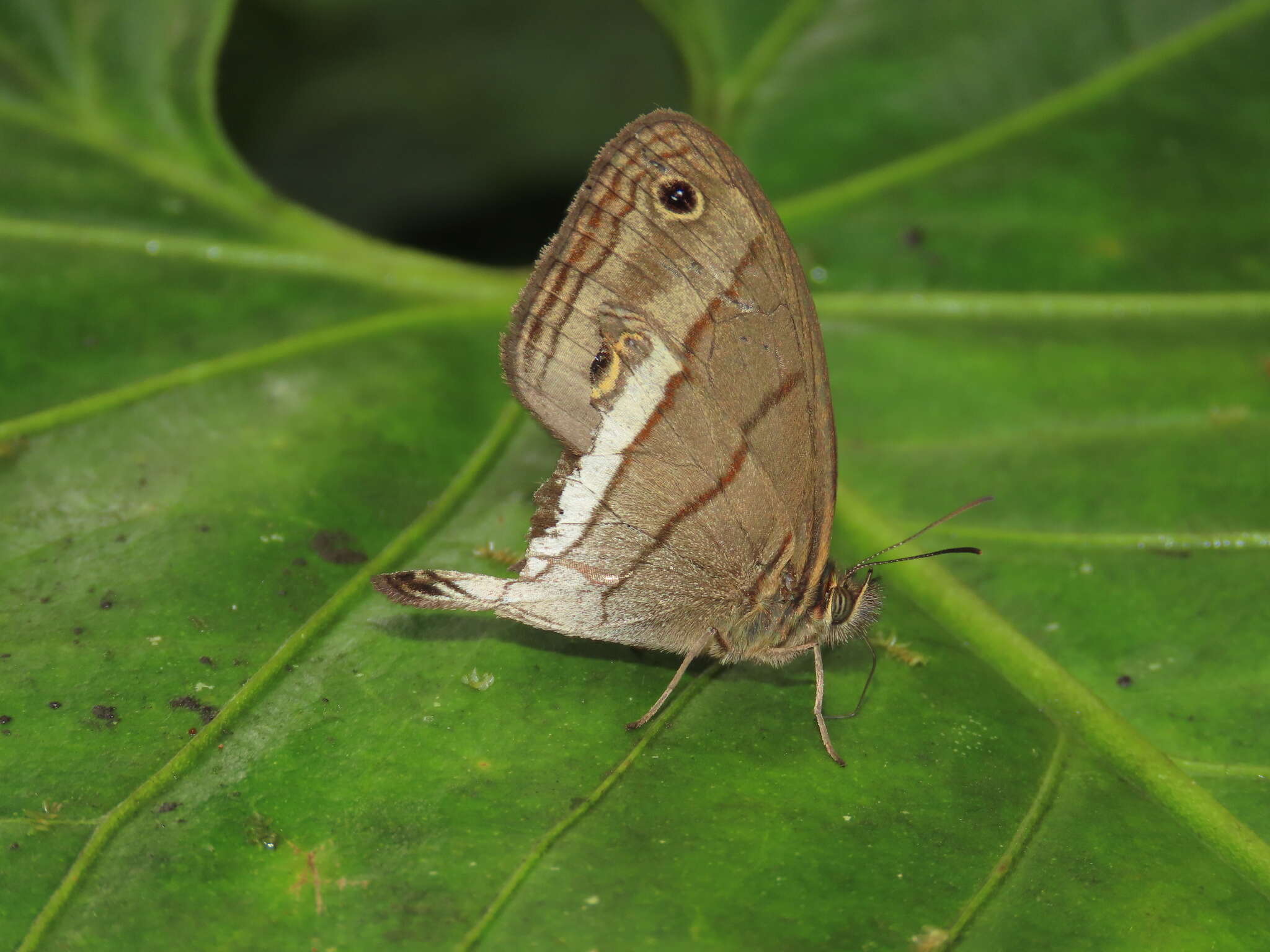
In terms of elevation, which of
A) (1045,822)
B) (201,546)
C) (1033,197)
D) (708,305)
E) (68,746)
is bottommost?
(68,746)

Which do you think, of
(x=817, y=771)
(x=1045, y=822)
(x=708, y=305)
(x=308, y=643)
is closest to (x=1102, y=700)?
(x=1045, y=822)

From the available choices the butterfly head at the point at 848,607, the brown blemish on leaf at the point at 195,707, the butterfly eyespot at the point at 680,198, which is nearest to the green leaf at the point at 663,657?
the brown blemish on leaf at the point at 195,707

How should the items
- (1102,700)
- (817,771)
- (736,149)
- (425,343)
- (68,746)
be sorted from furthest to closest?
(736,149) < (425,343) < (1102,700) < (817,771) < (68,746)

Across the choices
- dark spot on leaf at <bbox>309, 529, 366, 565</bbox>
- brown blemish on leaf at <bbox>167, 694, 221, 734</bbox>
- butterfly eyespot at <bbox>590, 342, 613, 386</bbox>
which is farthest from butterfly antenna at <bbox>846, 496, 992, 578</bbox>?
brown blemish on leaf at <bbox>167, 694, 221, 734</bbox>

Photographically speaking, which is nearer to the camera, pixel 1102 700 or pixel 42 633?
pixel 42 633

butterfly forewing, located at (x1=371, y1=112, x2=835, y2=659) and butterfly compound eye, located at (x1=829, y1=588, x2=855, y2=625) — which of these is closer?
butterfly forewing, located at (x1=371, y1=112, x2=835, y2=659)

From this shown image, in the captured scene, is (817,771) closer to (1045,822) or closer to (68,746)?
(1045,822)

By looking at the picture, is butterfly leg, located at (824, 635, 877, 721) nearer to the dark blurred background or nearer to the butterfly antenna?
the butterfly antenna
